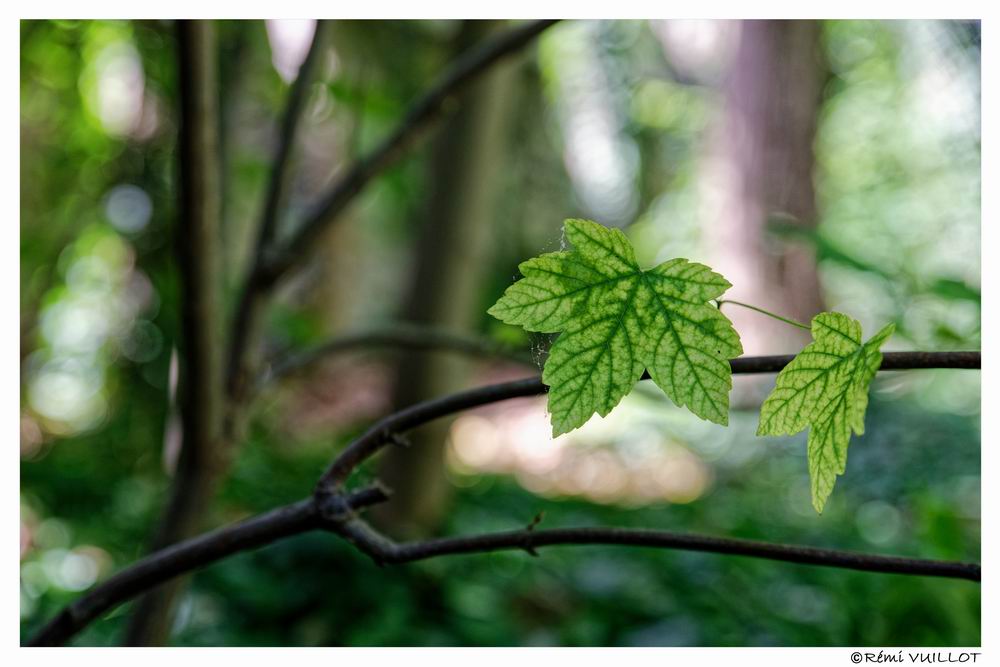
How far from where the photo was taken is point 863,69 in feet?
18.7

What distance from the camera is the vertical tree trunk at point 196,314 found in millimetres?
708

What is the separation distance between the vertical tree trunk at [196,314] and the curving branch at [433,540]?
370 millimetres

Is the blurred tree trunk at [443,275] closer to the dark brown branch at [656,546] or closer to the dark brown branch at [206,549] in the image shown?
the dark brown branch at [206,549]

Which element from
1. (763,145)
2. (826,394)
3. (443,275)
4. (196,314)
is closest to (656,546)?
(826,394)

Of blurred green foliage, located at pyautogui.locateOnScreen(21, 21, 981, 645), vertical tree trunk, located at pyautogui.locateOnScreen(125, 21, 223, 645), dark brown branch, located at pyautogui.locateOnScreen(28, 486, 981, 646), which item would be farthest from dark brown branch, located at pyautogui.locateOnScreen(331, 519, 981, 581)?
vertical tree trunk, located at pyautogui.locateOnScreen(125, 21, 223, 645)

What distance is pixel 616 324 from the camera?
1.01ft

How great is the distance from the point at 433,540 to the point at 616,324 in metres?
0.14

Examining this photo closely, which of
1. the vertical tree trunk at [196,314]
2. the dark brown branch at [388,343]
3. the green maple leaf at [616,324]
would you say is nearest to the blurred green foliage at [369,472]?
the dark brown branch at [388,343]

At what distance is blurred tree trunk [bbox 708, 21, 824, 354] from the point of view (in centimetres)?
290

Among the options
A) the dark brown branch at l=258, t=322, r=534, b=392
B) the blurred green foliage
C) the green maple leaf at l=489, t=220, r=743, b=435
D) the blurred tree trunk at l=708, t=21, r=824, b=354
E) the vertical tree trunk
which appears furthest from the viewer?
the blurred tree trunk at l=708, t=21, r=824, b=354

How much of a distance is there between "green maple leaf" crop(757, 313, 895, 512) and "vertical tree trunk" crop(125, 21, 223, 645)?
602 mm

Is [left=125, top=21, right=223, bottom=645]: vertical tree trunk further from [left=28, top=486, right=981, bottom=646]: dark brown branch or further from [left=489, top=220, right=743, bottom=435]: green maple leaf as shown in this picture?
[left=489, top=220, right=743, bottom=435]: green maple leaf
